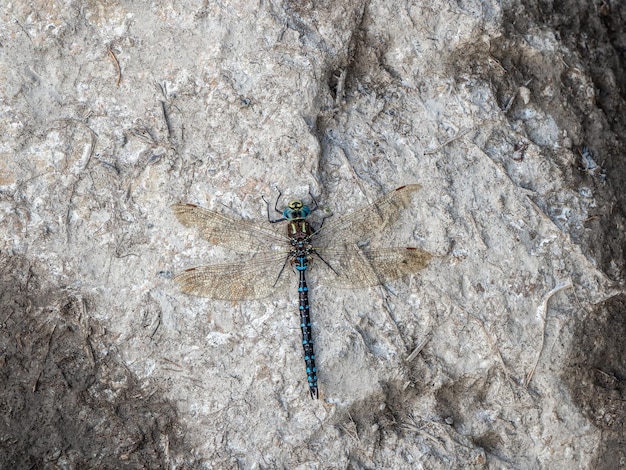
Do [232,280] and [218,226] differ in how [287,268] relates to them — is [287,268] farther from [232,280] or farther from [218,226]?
[218,226]

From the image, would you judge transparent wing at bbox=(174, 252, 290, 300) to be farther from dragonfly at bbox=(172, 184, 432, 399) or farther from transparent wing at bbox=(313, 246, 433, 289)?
transparent wing at bbox=(313, 246, 433, 289)

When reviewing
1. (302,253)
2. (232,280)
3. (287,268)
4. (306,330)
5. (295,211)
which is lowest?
(306,330)

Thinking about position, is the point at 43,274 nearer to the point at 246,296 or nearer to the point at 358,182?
the point at 246,296

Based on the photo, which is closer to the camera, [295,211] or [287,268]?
[295,211]

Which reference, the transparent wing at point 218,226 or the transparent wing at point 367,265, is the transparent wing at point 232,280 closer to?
the transparent wing at point 218,226

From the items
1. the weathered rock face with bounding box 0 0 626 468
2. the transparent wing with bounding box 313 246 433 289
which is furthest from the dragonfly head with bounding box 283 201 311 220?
the transparent wing with bounding box 313 246 433 289

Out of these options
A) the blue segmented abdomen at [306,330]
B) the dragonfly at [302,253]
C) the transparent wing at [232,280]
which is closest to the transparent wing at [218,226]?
the dragonfly at [302,253]

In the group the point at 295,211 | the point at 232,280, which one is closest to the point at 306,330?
the point at 232,280

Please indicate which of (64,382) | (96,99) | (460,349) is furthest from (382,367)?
(96,99)
